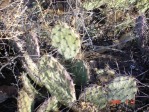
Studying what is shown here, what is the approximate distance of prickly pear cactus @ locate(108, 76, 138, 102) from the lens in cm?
209

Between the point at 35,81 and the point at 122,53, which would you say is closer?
the point at 35,81

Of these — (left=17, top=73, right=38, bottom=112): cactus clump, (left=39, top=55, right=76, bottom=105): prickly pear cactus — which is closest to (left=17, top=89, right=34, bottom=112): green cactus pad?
(left=17, top=73, right=38, bottom=112): cactus clump

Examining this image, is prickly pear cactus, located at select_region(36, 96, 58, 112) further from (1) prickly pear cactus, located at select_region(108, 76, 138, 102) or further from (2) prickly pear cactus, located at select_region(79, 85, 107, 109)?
(1) prickly pear cactus, located at select_region(108, 76, 138, 102)

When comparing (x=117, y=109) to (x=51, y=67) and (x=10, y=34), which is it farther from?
(x=10, y=34)

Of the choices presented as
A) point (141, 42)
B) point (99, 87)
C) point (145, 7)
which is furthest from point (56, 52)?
point (145, 7)

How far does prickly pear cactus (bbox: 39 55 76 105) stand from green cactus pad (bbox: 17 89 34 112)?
0.46ft

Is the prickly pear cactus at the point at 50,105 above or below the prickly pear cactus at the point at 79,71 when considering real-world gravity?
below

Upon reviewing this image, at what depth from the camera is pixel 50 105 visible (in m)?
2.10

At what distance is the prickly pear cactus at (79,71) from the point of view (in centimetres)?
225

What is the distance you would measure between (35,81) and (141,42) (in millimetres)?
956

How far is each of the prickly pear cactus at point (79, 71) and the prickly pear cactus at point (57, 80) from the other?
0.21m

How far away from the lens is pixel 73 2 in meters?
2.91

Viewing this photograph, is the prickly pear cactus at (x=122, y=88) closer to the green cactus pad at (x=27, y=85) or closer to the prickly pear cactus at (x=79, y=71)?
the prickly pear cactus at (x=79, y=71)

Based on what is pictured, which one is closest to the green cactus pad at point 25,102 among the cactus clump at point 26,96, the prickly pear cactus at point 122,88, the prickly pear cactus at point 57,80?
the cactus clump at point 26,96
